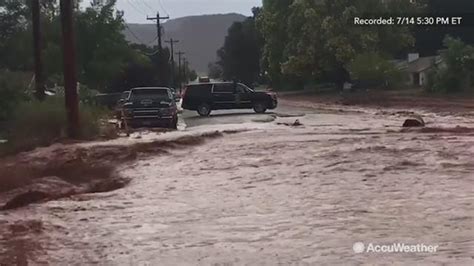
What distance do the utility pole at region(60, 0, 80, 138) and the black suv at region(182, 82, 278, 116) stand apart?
54.7 ft

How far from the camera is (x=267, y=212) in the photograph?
11469 millimetres

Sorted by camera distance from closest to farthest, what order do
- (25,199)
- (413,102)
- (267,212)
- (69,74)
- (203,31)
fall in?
1. (267,212)
2. (25,199)
3. (69,74)
4. (413,102)
5. (203,31)

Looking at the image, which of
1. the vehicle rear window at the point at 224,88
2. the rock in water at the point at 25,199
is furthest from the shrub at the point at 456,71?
the rock in water at the point at 25,199

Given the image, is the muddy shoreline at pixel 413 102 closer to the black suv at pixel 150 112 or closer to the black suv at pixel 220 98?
the black suv at pixel 220 98

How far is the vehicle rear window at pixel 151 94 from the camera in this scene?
32375 mm

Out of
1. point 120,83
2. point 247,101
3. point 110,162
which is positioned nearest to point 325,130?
point 110,162

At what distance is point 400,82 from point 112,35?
73.1ft

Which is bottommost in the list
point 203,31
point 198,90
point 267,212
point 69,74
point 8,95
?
point 267,212

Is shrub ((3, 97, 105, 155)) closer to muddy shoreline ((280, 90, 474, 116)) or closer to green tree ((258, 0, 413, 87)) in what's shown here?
muddy shoreline ((280, 90, 474, 116))

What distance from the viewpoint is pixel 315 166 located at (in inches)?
665

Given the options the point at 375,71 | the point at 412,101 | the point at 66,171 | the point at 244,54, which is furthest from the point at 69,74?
the point at 244,54

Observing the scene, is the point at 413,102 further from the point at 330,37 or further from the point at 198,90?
the point at 330,37

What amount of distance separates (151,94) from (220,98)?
10.0 metres

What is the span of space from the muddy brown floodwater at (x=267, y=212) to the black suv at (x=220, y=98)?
72.5ft
